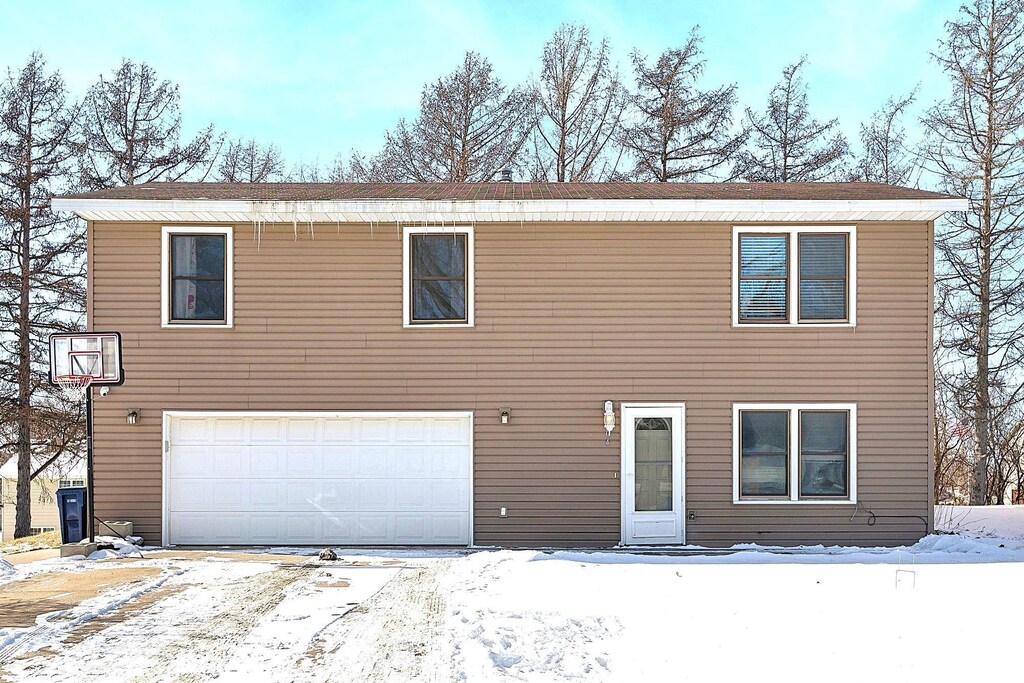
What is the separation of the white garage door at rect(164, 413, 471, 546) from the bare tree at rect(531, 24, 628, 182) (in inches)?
499

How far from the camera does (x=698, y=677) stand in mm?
5586

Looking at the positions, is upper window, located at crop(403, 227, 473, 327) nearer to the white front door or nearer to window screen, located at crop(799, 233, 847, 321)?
the white front door

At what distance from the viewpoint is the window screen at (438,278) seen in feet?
36.9

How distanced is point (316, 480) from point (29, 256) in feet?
33.8

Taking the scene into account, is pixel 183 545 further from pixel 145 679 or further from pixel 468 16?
pixel 468 16

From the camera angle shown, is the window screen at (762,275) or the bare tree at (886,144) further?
the bare tree at (886,144)

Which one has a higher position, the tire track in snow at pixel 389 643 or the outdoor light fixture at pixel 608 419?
the outdoor light fixture at pixel 608 419

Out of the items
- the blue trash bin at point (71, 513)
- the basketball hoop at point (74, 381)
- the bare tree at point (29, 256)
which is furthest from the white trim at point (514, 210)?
the bare tree at point (29, 256)

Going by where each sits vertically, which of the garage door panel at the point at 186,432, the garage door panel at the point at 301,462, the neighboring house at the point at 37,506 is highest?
the garage door panel at the point at 186,432

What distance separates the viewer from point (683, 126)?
70.2 ft

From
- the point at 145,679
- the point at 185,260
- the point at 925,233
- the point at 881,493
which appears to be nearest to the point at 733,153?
the point at 925,233

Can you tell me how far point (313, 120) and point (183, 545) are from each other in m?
17.1

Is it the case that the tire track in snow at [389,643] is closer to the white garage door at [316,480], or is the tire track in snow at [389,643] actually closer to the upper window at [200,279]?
the white garage door at [316,480]

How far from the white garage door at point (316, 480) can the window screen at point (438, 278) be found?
140 cm
